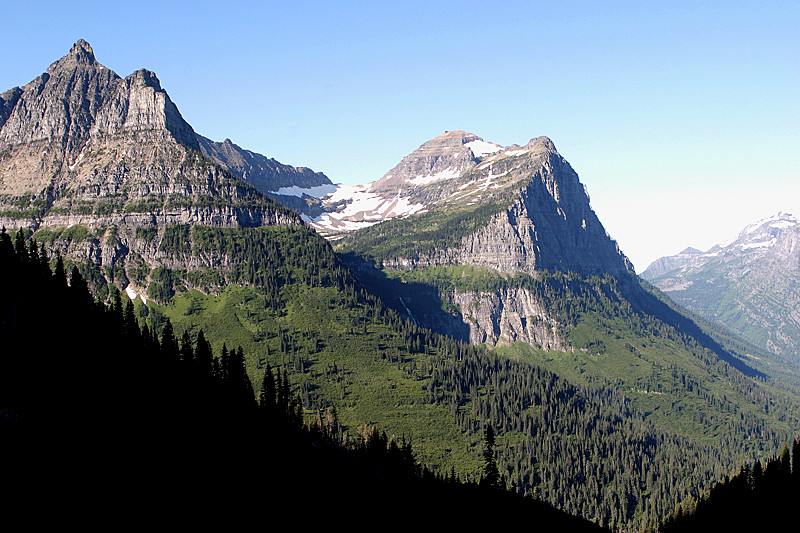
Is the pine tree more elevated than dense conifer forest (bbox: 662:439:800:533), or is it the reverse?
the pine tree

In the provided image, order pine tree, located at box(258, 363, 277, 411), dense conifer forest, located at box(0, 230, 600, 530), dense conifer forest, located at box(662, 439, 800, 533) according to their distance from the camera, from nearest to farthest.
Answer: dense conifer forest, located at box(0, 230, 600, 530), dense conifer forest, located at box(662, 439, 800, 533), pine tree, located at box(258, 363, 277, 411)

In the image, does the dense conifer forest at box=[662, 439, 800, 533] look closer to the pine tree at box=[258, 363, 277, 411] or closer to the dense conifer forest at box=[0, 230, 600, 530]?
the dense conifer forest at box=[0, 230, 600, 530]

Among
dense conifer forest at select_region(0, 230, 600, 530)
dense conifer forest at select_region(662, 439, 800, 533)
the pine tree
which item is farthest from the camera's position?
the pine tree

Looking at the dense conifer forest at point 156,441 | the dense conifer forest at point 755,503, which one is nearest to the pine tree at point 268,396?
the dense conifer forest at point 156,441

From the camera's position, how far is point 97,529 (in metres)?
71.7

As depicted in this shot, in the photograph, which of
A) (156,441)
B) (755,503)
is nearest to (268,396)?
(156,441)

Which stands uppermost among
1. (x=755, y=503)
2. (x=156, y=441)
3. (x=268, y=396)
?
(x=156, y=441)

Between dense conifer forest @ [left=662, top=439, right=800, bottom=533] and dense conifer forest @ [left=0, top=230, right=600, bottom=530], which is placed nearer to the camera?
dense conifer forest @ [left=0, top=230, right=600, bottom=530]

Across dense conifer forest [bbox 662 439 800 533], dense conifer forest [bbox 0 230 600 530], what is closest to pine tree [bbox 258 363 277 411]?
dense conifer forest [bbox 0 230 600 530]

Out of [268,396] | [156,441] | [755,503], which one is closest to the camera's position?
[156,441]

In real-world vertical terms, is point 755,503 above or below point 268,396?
below

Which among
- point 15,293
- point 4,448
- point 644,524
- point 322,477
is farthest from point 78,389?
point 644,524

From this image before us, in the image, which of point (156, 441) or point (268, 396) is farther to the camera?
point (268, 396)

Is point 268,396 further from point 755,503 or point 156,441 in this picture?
point 755,503
